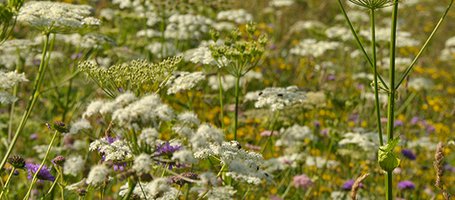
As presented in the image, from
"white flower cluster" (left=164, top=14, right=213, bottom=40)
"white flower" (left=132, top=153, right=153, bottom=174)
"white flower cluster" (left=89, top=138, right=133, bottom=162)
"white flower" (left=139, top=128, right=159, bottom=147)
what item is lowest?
"white flower cluster" (left=164, top=14, right=213, bottom=40)

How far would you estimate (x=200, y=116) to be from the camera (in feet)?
22.4

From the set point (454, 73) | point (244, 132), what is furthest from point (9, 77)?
point (454, 73)

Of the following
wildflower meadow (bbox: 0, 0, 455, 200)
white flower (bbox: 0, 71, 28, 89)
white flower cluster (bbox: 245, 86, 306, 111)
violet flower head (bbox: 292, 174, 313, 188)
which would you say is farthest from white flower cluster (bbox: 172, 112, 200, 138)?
violet flower head (bbox: 292, 174, 313, 188)

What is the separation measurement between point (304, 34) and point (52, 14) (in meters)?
8.47

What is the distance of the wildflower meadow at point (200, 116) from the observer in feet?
9.08

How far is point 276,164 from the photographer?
5305 mm

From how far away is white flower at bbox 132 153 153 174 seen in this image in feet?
7.39

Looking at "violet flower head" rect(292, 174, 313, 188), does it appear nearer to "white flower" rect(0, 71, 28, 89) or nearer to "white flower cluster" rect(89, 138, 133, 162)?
"white flower" rect(0, 71, 28, 89)

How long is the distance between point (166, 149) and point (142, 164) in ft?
2.31

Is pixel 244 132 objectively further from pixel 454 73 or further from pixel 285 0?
pixel 454 73

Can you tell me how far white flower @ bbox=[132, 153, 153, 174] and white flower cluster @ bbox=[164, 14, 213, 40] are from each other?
489 cm

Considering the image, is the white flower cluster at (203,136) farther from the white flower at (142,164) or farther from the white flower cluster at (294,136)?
the white flower cluster at (294,136)

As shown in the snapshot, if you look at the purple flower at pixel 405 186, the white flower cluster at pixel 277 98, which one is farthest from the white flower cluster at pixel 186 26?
the white flower cluster at pixel 277 98

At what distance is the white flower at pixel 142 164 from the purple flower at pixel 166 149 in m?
0.20
